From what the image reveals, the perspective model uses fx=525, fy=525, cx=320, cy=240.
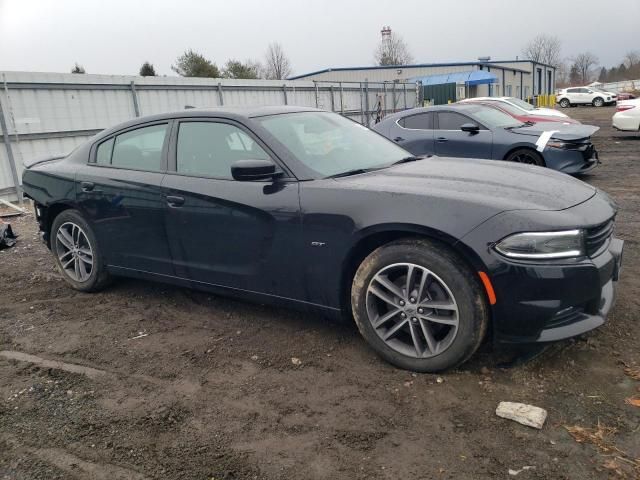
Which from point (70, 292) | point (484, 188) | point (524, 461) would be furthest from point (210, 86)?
point (524, 461)

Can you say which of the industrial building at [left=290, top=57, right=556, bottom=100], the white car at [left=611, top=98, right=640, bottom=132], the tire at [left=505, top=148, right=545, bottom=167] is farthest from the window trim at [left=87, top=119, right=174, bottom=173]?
the industrial building at [left=290, top=57, right=556, bottom=100]

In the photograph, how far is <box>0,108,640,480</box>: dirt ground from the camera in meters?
2.38

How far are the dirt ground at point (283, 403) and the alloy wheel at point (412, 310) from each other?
0.19m

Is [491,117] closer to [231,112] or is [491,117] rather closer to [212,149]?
[231,112]

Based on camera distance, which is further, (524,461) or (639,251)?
(639,251)

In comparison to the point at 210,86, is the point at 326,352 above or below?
below

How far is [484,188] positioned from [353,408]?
4.86 ft

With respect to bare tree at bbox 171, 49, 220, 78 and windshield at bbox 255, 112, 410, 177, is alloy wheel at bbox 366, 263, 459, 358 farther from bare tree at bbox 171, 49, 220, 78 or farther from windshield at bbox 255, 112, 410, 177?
bare tree at bbox 171, 49, 220, 78

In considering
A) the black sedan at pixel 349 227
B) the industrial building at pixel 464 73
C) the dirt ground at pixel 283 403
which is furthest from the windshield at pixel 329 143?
the industrial building at pixel 464 73

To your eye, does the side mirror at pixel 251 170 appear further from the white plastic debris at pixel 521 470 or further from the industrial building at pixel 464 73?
the industrial building at pixel 464 73

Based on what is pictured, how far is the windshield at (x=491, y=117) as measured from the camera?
9.44 meters

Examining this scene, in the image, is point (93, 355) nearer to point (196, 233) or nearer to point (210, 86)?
point (196, 233)

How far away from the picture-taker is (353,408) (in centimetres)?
280

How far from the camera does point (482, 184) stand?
10.5ft
